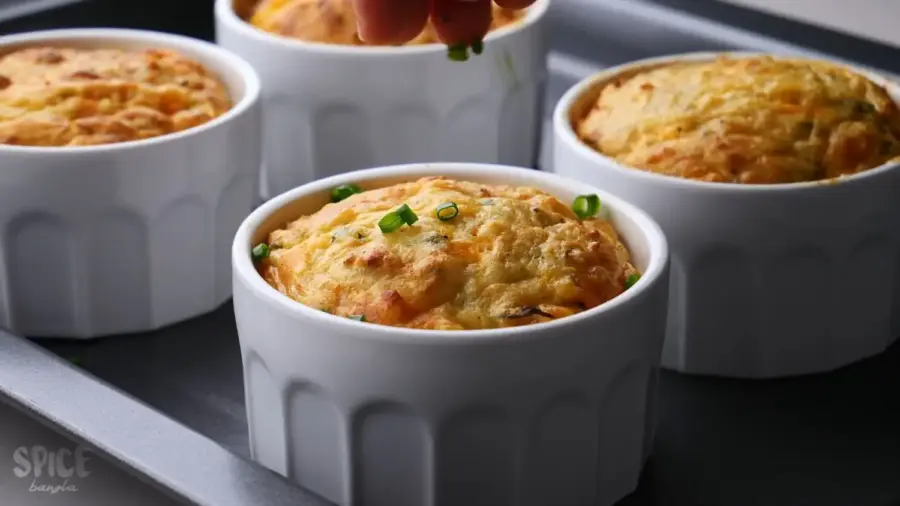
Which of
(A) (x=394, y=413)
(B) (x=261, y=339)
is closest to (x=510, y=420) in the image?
(A) (x=394, y=413)

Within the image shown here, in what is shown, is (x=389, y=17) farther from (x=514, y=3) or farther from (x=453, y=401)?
(x=453, y=401)

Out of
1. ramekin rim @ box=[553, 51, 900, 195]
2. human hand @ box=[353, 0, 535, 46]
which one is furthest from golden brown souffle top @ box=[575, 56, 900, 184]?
human hand @ box=[353, 0, 535, 46]

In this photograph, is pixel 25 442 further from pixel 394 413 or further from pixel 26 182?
pixel 394 413

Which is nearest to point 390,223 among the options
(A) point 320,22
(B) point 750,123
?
(B) point 750,123

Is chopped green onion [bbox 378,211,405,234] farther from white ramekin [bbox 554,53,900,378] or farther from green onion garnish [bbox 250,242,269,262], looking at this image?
white ramekin [bbox 554,53,900,378]

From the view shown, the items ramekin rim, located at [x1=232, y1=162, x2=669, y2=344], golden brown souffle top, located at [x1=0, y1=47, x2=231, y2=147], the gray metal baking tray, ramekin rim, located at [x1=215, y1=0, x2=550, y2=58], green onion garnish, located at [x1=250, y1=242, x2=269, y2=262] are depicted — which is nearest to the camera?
ramekin rim, located at [x1=232, y1=162, x2=669, y2=344]

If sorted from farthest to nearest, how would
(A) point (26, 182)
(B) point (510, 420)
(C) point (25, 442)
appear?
(A) point (26, 182) < (C) point (25, 442) < (B) point (510, 420)
